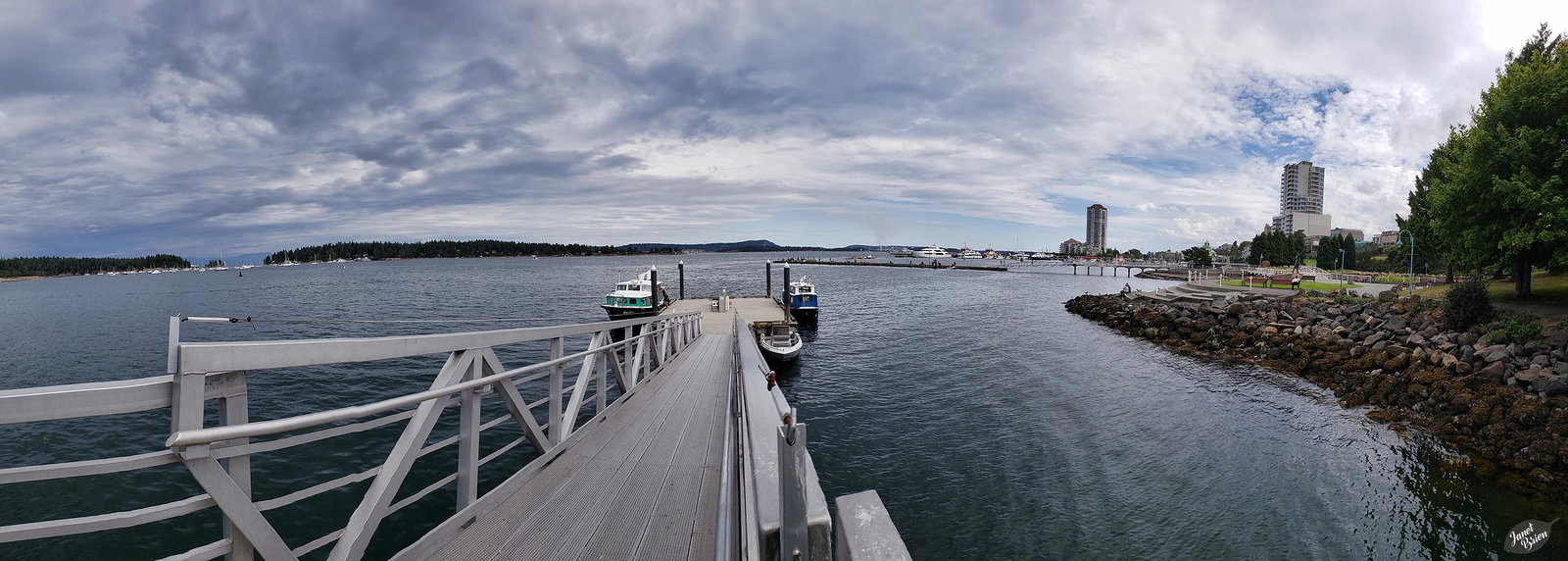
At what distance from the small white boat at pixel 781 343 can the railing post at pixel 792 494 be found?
17.5 m

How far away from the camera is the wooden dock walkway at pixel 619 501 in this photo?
3.38 meters

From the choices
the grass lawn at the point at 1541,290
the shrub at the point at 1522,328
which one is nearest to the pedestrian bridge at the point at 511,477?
the shrub at the point at 1522,328

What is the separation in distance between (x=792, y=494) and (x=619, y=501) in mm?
2418

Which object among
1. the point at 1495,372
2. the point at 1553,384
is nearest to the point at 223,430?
the point at 1553,384

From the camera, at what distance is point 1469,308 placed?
56.1ft

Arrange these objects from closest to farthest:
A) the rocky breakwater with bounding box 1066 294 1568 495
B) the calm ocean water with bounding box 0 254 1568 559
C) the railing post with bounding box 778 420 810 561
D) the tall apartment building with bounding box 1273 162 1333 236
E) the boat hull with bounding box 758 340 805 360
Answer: the railing post with bounding box 778 420 810 561 → the calm ocean water with bounding box 0 254 1568 559 → the rocky breakwater with bounding box 1066 294 1568 495 → the boat hull with bounding box 758 340 805 360 → the tall apartment building with bounding box 1273 162 1333 236

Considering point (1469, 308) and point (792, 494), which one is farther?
point (1469, 308)

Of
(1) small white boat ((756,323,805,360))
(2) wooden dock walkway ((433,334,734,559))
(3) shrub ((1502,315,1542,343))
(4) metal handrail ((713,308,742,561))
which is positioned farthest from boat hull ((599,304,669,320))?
(3) shrub ((1502,315,1542,343))

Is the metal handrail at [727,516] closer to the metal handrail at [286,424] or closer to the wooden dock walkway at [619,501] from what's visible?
the wooden dock walkway at [619,501]

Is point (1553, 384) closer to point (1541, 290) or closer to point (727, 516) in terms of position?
point (1541, 290)

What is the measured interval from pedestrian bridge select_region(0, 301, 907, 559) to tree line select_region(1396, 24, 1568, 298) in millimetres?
24854

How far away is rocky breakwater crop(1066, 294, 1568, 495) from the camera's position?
11.4 metres

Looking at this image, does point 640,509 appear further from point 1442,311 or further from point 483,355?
point 1442,311

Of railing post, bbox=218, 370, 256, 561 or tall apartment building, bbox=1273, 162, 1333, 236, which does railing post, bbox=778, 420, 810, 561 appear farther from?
tall apartment building, bbox=1273, 162, 1333, 236
